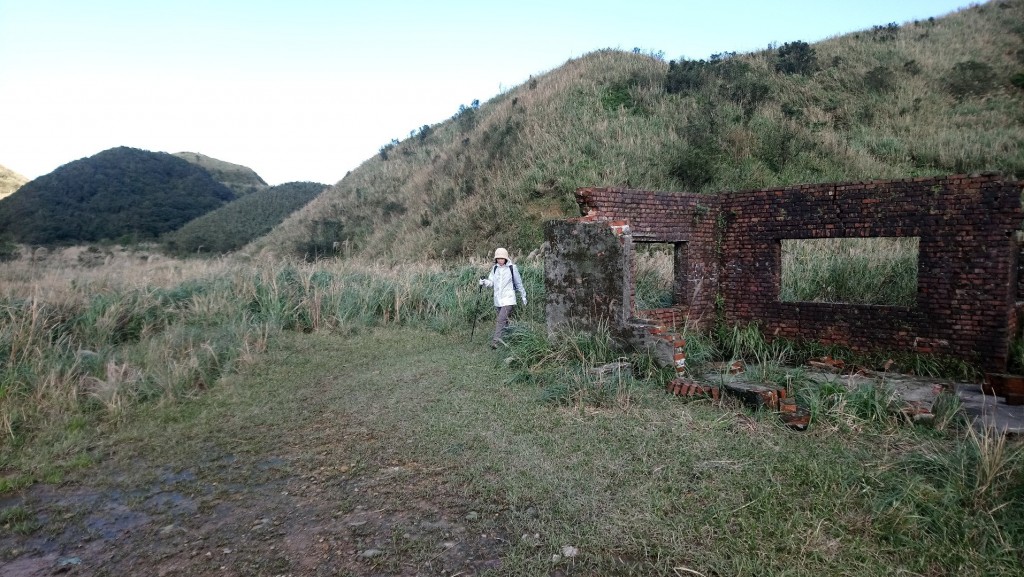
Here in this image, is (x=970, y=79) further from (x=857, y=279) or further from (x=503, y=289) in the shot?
(x=503, y=289)

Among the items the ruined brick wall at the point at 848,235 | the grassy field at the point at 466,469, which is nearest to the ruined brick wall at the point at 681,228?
the ruined brick wall at the point at 848,235

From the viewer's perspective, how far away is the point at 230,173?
230 ft

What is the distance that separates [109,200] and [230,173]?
27.3 m

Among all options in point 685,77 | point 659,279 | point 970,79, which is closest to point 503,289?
point 659,279

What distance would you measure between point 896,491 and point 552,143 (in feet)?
62.6

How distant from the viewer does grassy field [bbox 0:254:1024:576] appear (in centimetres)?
355

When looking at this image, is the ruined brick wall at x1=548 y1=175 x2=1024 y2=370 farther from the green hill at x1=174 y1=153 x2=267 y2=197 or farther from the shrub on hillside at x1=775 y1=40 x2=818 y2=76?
the green hill at x1=174 y1=153 x2=267 y2=197

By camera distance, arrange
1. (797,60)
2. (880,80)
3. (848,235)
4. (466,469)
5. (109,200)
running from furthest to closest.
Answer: (109,200)
(797,60)
(880,80)
(848,235)
(466,469)

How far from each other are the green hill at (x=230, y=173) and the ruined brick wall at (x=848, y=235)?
6234 cm

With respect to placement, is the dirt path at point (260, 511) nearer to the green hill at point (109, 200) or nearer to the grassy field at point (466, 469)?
the grassy field at point (466, 469)

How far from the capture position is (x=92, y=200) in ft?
142

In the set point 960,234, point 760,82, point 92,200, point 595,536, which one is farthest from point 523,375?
point 92,200

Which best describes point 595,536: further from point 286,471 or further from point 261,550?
point 286,471

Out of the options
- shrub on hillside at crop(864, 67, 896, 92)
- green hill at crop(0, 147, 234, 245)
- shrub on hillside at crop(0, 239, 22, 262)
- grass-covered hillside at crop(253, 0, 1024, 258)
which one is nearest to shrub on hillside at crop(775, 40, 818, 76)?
grass-covered hillside at crop(253, 0, 1024, 258)
